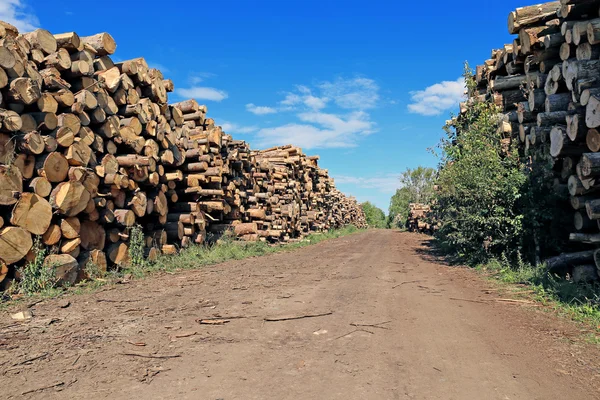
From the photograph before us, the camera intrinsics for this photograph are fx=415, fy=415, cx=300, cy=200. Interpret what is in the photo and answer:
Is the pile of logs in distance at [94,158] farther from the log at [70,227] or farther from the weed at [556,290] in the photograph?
the weed at [556,290]

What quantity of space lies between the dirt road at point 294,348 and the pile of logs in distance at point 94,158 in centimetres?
143

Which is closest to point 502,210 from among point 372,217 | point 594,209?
point 594,209

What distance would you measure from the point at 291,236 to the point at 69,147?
1354 centimetres

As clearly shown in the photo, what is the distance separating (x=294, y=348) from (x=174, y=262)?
6123mm

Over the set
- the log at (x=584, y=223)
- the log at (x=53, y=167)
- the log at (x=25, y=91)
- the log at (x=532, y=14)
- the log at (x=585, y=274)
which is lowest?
the log at (x=585, y=274)

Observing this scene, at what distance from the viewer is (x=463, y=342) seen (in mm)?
4223

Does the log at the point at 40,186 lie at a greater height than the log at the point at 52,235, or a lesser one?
greater

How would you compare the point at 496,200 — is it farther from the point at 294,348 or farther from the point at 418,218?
the point at 418,218

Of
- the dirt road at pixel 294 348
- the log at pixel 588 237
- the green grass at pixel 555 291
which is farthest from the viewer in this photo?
the log at pixel 588 237

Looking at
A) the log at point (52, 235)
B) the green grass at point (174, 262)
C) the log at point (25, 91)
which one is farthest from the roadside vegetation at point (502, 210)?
the log at point (25, 91)

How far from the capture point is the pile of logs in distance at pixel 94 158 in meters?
6.11

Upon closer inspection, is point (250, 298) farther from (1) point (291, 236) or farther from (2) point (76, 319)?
(1) point (291, 236)

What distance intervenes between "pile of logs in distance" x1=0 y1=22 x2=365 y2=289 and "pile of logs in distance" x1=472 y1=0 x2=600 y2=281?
776 cm

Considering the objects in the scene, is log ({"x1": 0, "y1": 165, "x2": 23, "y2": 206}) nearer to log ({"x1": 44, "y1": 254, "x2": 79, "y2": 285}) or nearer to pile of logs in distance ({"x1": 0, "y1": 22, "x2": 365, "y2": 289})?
pile of logs in distance ({"x1": 0, "y1": 22, "x2": 365, "y2": 289})
